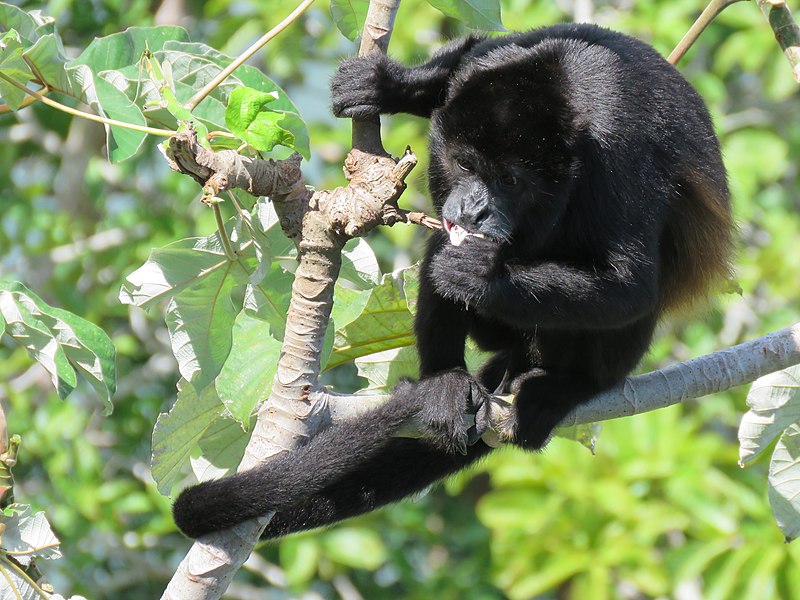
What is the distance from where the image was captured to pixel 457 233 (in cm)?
245

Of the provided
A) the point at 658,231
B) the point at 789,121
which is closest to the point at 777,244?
the point at 789,121

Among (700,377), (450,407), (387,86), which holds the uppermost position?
(387,86)

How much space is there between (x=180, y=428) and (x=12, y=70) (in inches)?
35.3

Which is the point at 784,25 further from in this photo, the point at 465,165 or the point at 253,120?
the point at 253,120

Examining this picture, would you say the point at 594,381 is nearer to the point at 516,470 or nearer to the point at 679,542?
the point at 516,470

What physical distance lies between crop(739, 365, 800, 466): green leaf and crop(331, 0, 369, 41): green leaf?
1.23m

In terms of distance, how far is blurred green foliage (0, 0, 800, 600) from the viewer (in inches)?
175

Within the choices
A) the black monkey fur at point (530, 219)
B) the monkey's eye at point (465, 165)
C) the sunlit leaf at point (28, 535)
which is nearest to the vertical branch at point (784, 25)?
the black monkey fur at point (530, 219)

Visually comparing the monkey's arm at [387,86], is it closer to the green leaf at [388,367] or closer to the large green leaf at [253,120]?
the large green leaf at [253,120]

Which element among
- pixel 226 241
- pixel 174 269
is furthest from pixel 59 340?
pixel 226 241

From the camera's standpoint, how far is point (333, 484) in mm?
2363

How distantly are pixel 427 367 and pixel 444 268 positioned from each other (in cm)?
38

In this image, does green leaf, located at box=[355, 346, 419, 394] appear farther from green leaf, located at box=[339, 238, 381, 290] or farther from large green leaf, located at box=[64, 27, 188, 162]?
large green leaf, located at box=[64, 27, 188, 162]

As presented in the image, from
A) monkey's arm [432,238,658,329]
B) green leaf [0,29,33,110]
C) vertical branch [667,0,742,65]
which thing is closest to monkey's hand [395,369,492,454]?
monkey's arm [432,238,658,329]
